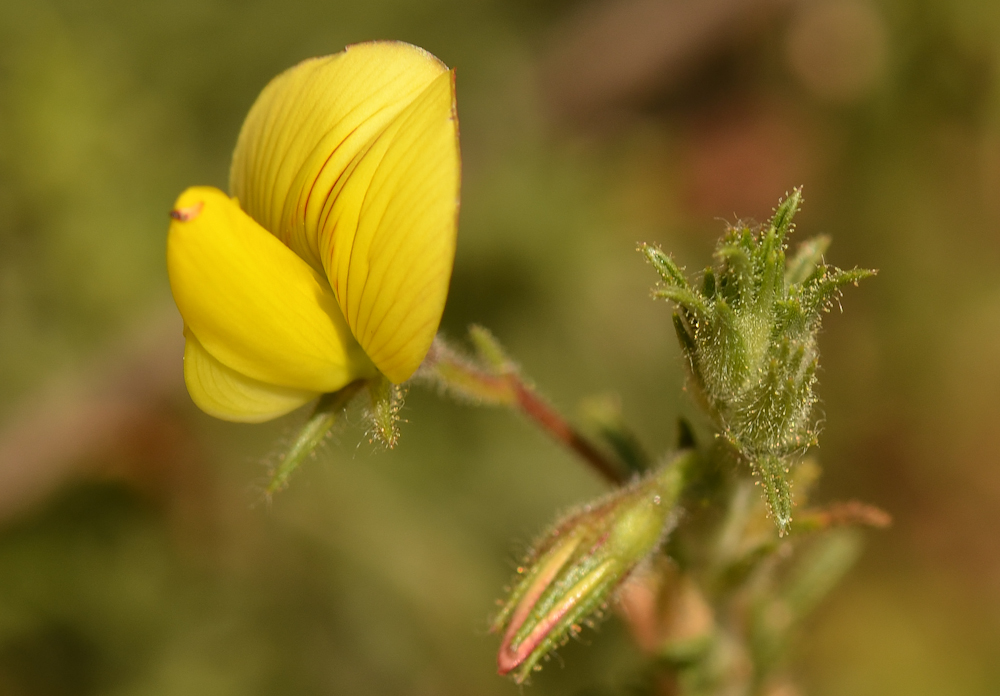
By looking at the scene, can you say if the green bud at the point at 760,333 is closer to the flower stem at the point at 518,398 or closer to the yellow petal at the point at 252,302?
the flower stem at the point at 518,398

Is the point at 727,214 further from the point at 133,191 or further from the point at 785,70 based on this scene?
the point at 133,191

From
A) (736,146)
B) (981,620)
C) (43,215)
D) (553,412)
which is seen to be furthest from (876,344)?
(43,215)

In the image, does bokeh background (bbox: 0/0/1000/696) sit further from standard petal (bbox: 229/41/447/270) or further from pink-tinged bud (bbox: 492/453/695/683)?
standard petal (bbox: 229/41/447/270)

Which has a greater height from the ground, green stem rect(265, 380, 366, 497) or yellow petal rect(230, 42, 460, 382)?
yellow petal rect(230, 42, 460, 382)

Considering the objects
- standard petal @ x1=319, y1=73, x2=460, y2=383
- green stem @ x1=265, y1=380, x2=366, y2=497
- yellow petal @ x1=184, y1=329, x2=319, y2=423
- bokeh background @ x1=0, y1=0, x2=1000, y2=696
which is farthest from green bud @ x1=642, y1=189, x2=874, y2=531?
bokeh background @ x1=0, y1=0, x2=1000, y2=696

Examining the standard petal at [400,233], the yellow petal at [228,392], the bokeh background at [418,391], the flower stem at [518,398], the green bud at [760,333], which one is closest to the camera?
the standard petal at [400,233]

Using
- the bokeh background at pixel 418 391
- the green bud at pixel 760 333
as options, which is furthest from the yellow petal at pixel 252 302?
the bokeh background at pixel 418 391
